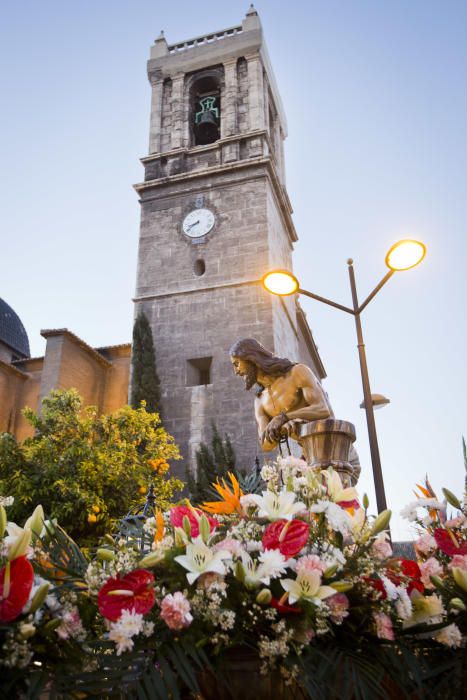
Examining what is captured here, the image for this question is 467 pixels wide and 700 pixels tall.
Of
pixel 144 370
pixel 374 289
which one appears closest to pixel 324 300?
pixel 374 289

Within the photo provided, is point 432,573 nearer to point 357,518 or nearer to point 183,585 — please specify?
point 357,518

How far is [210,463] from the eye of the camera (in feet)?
54.5

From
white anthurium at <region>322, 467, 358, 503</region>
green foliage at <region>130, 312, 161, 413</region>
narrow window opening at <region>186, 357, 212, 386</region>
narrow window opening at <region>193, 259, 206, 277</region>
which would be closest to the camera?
white anthurium at <region>322, 467, 358, 503</region>

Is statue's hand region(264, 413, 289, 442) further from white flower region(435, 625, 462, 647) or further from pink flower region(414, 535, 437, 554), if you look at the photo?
white flower region(435, 625, 462, 647)

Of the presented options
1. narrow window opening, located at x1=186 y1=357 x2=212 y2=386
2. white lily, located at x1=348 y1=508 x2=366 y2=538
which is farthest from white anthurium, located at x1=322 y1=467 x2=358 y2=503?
narrow window opening, located at x1=186 y1=357 x2=212 y2=386

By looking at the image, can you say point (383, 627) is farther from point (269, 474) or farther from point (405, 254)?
point (405, 254)

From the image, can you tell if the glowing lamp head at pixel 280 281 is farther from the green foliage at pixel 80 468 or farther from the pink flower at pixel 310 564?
the green foliage at pixel 80 468

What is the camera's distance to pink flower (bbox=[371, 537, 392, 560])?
5.87 feet

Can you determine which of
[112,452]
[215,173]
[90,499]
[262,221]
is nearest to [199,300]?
[262,221]

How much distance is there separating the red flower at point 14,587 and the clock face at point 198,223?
65.5ft

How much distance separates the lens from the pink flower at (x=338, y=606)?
1553 millimetres

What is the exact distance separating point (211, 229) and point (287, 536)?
64.9ft

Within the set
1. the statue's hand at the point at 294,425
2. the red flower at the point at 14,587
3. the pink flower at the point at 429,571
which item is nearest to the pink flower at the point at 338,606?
the pink flower at the point at 429,571

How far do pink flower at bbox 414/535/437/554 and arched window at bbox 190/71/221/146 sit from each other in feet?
76.6
